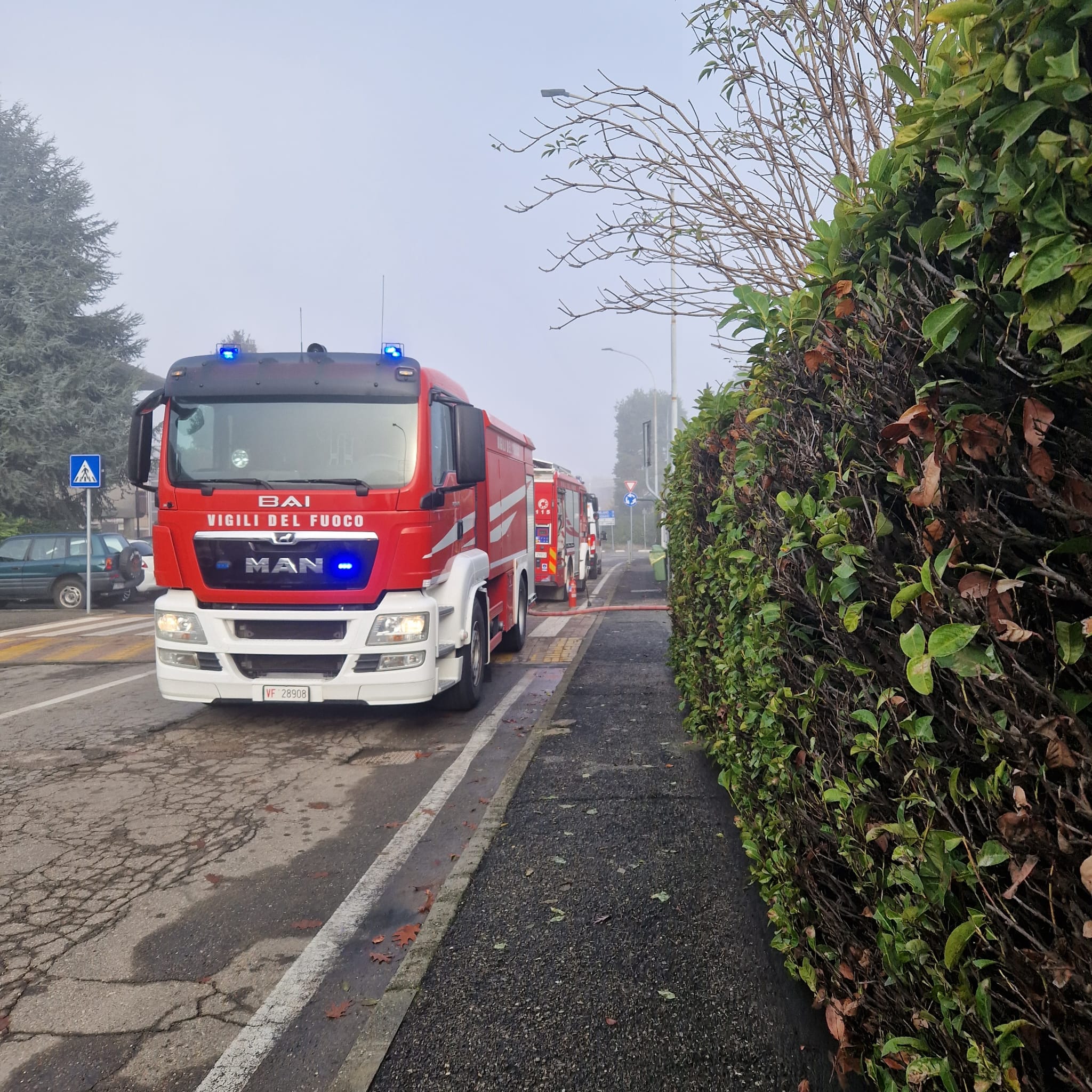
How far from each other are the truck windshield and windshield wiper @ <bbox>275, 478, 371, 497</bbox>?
0.02 metres

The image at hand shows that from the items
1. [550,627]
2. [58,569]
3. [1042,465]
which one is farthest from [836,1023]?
[58,569]

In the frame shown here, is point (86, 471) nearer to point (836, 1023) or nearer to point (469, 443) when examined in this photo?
point (469, 443)

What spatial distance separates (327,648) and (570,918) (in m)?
3.73

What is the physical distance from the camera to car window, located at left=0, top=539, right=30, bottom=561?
19188 millimetres

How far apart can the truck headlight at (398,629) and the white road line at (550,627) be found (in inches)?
278

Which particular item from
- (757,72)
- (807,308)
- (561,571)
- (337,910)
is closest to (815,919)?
(807,308)

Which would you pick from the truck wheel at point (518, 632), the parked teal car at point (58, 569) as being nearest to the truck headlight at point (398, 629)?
the truck wheel at point (518, 632)

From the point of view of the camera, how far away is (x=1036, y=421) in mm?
1438

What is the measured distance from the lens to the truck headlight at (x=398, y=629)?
6836 millimetres

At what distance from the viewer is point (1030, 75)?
1.38 meters

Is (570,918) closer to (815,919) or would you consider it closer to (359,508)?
(815,919)

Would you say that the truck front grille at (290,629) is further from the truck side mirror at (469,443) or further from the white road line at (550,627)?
the white road line at (550,627)

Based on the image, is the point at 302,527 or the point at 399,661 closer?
the point at 302,527

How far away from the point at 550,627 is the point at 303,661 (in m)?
8.32
